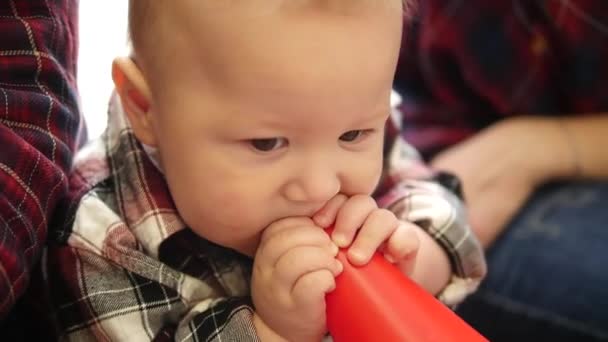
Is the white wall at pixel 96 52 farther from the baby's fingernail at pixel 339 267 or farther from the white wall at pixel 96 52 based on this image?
the baby's fingernail at pixel 339 267

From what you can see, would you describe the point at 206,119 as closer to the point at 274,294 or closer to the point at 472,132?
the point at 274,294

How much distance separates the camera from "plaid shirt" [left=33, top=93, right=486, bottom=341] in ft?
2.04

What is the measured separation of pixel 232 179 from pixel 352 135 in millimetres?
100

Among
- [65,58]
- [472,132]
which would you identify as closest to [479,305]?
[472,132]

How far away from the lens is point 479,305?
0.90m

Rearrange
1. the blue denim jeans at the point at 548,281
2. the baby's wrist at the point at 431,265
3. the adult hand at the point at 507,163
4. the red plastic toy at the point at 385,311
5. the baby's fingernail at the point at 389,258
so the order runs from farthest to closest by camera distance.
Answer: the adult hand at the point at 507,163 < the blue denim jeans at the point at 548,281 < the baby's wrist at the point at 431,265 < the baby's fingernail at the point at 389,258 < the red plastic toy at the point at 385,311

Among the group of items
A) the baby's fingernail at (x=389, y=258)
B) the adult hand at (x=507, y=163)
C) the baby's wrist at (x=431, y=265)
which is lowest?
the adult hand at (x=507, y=163)

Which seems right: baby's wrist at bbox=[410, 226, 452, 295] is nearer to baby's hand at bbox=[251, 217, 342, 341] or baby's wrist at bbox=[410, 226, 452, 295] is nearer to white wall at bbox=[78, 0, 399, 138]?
baby's hand at bbox=[251, 217, 342, 341]

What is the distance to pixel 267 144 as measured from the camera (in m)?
0.55

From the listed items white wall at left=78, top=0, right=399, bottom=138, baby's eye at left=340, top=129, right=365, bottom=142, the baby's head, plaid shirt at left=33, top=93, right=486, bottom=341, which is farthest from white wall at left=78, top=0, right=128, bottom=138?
baby's eye at left=340, top=129, right=365, bottom=142

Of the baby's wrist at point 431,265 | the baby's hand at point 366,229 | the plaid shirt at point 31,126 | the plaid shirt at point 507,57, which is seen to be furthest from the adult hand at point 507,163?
the plaid shirt at point 31,126

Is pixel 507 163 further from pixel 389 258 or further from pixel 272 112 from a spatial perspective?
pixel 272 112

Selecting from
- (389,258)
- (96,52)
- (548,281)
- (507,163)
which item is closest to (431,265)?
(389,258)

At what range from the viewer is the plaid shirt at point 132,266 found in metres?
0.62
